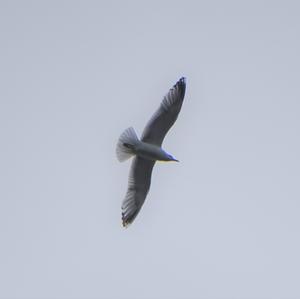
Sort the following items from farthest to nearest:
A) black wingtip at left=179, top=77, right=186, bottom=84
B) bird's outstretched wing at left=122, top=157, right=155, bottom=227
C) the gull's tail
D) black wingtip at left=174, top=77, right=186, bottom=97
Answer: bird's outstretched wing at left=122, top=157, right=155, bottom=227 < black wingtip at left=179, top=77, right=186, bottom=84 < black wingtip at left=174, top=77, right=186, bottom=97 < the gull's tail

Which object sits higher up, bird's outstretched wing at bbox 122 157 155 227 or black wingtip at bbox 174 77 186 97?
black wingtip at bbox 174 77 186 97

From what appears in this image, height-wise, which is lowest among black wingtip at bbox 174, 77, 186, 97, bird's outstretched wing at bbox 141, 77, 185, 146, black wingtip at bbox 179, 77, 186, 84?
bird's outstretched wing at bbox 141, 77, 185, 146

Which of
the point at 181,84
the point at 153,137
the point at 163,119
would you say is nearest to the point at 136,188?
the point at 153,137

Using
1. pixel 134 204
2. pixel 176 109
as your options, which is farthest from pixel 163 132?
pixel 134 204

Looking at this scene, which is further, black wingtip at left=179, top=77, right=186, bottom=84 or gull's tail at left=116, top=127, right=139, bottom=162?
black wingtip at left=179, top=77, right=186, bottom=84

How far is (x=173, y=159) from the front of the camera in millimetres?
13594

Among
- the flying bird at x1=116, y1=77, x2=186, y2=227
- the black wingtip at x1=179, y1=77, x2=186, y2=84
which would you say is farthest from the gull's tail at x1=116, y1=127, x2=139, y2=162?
the black wingtip at x1=179, y1=77, x2=186, y2=84

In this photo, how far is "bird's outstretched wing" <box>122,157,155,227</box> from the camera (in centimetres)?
1423

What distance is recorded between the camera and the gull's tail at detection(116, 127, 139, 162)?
13320 millimetres

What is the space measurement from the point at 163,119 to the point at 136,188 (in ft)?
4.92

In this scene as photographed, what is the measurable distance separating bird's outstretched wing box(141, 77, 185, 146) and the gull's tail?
11.0 inches

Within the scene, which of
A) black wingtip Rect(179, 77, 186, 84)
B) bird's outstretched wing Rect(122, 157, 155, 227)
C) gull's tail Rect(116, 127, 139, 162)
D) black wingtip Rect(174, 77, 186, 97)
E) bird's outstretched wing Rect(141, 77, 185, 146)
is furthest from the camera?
bird's outstretched wing Rect(122, 157, 155, 227)

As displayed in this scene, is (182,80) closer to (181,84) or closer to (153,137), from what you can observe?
(181,84)

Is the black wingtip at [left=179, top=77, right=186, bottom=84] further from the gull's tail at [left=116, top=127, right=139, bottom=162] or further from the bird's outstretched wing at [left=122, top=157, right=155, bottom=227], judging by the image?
the bird's outstretched wing at [left=122, top=157, right=155, bottom=227]
